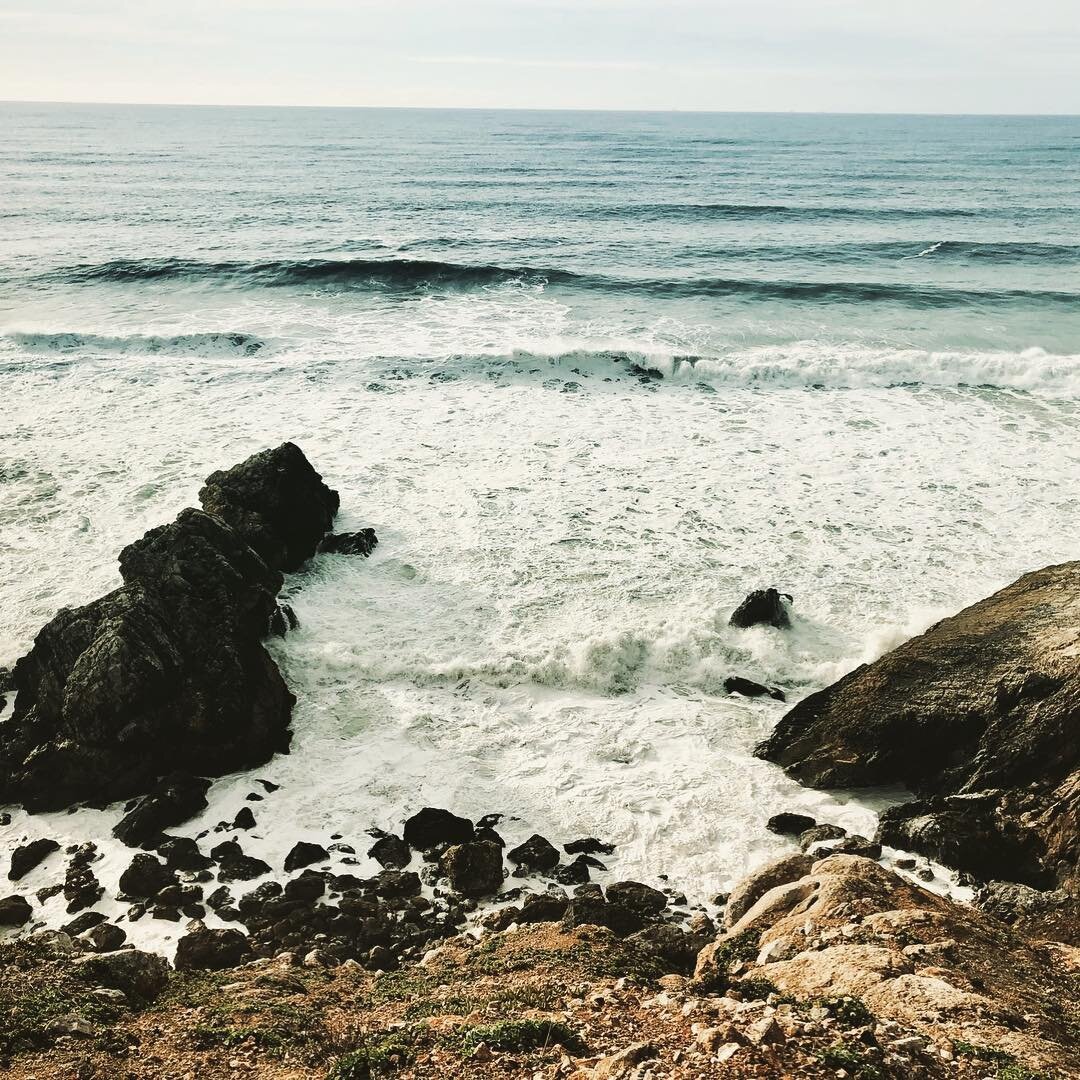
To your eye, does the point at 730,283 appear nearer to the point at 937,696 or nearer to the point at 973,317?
the point at 973,317

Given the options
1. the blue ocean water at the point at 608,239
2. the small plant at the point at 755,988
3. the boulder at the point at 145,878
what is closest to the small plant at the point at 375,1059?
the small plant at the point at 755,988

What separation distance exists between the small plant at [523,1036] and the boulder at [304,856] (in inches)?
162

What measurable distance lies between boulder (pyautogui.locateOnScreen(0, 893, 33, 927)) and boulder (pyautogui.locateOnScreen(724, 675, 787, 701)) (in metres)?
9.24

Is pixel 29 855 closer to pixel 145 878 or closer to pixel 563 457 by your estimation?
pixel 145 878

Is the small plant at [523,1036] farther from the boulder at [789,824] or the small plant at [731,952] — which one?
the boulder at [789,824]

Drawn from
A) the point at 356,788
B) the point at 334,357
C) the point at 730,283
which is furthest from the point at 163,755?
the point at 730,283

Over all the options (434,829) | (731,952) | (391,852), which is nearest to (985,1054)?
(731,952)

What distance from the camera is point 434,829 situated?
9.33 m

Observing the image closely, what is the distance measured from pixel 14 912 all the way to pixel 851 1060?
26.9 ft

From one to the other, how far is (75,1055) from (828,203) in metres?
60.5

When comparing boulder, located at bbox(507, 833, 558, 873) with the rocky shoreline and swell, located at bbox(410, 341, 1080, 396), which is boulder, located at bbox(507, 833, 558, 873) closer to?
the rocky shoreline

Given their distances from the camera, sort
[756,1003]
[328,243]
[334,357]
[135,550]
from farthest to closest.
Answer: [328,243] → [334,357] → [135,550] → [756,1003]

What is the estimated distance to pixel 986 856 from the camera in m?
8.51

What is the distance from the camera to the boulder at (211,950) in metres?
7.55
